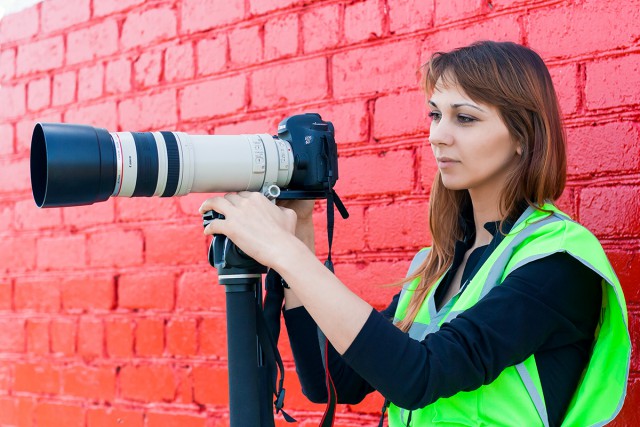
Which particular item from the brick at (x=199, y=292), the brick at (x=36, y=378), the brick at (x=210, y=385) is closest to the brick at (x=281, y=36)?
the brick at (x=199, y=292)

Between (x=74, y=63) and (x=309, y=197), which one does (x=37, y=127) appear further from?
(x=74, y=63)

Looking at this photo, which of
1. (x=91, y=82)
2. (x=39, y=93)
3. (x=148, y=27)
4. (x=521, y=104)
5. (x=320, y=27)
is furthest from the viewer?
(x=39, y=93)

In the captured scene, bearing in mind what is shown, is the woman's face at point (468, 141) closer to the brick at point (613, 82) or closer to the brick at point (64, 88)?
the brick at point (613, 82)

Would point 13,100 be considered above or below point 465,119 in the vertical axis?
above

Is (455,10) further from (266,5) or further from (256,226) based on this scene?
(256,226)

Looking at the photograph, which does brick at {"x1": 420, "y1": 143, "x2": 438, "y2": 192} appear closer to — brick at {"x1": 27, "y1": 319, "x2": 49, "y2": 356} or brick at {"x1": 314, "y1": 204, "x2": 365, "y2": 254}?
brick at {"x1": 314, "y1": 204, "x2": 365, "y2": 254}

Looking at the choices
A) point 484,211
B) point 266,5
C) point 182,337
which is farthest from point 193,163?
point 182,337

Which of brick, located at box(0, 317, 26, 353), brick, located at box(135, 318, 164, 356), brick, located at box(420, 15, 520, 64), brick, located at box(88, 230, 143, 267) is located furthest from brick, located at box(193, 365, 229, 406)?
brick, located at box(420, 15, 520, 64)

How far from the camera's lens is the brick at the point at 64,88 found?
2.40m

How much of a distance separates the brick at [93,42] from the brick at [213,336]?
2.60 feet

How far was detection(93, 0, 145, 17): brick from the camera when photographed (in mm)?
2287

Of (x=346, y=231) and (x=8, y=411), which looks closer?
(x=346, y=231)

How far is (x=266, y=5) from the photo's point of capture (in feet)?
6.61

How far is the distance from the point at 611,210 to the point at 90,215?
4.55 feet
